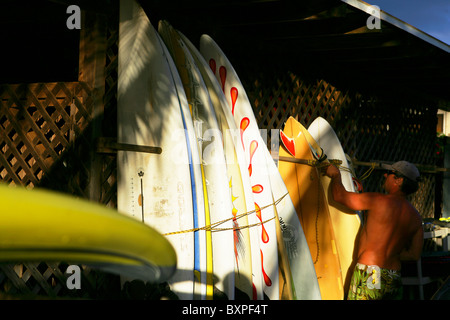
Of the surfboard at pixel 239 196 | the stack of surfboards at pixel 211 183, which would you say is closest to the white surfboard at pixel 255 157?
the stack of surfboards at pixel 211 183

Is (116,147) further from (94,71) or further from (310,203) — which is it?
(310,203)

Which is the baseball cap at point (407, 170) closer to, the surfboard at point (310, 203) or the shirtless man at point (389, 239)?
the shirtless man at point (389, 239)

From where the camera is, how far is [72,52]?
6.11 meters

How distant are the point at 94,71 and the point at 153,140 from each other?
63 cm

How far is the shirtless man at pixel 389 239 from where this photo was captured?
14.9ft

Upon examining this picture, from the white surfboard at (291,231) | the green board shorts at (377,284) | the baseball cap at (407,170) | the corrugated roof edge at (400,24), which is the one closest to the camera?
the green board shorts at (377,284)

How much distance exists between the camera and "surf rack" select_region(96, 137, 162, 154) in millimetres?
3758

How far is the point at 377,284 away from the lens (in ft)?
14.8

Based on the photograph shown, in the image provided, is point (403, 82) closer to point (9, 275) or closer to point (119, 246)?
point (9, 275)

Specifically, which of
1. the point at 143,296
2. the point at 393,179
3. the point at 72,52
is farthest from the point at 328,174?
the point at 72,52

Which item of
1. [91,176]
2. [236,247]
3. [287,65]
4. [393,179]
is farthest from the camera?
[287,65]

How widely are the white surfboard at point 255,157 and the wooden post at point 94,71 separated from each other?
113cm

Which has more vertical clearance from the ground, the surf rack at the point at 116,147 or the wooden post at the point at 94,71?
the wooden post at the point at 94,71

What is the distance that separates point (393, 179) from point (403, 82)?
3.60m
